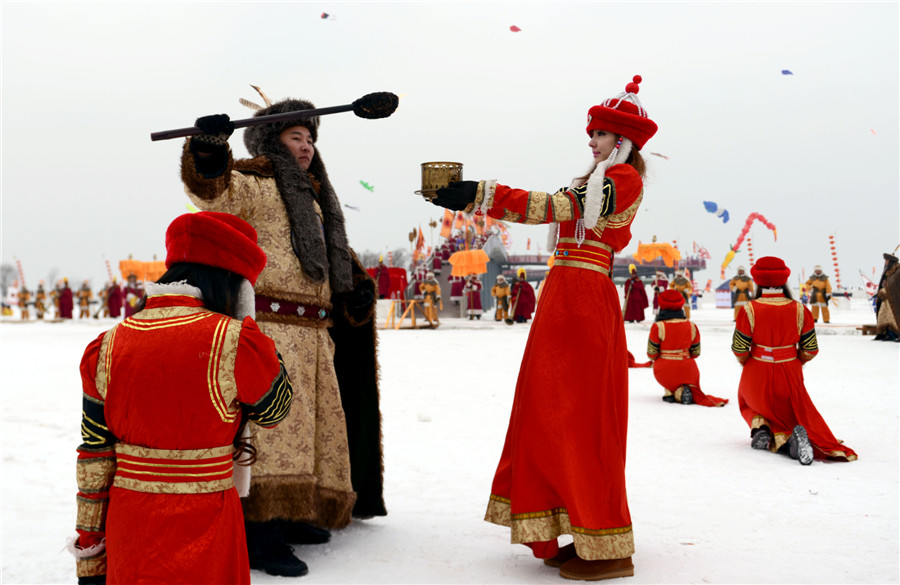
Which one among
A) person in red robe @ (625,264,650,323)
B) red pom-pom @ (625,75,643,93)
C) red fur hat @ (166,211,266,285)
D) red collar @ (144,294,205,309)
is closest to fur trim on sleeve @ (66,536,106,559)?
red collar @ (144,294,205,309)

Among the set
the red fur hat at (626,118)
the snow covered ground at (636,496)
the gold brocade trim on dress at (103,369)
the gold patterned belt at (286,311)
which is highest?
the red fur hat at (626,118)

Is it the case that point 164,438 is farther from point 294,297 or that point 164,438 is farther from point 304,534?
point 304,534

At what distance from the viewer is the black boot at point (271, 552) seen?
3.01 meters

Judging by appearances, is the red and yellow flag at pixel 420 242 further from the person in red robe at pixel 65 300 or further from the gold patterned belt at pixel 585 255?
the gold patterned belt at pixel 585 255

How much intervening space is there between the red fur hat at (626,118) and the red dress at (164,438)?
1.91m

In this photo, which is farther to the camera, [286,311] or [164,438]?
[286,311]

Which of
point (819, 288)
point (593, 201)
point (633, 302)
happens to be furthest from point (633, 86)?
point (633, 302)

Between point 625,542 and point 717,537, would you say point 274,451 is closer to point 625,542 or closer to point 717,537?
point 625,542

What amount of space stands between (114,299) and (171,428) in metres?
31.0

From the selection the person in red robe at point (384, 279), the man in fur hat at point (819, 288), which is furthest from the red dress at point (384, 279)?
Result: the man in fur hat at point (819, 288)

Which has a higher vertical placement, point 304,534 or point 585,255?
point 585,255

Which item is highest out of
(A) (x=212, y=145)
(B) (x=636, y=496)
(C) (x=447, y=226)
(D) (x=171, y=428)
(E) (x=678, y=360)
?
(C) (x=447, y=226)

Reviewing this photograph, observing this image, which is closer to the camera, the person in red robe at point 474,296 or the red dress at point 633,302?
the red dress at point 633,302

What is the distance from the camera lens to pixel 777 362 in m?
5.53
